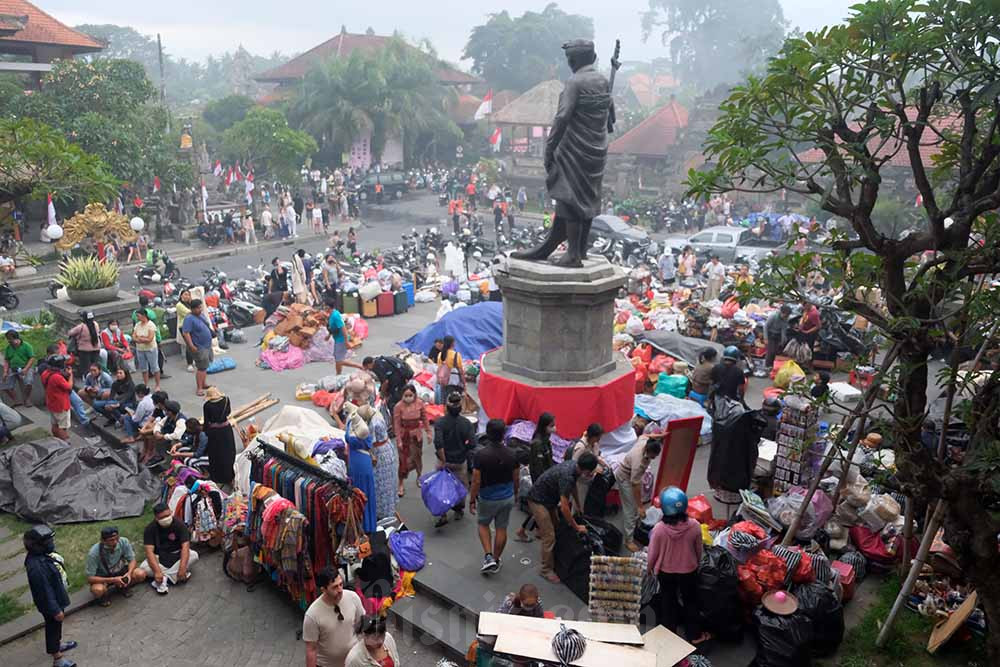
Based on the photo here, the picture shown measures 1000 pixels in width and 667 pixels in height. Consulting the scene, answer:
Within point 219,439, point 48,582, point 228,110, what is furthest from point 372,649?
point 228,110

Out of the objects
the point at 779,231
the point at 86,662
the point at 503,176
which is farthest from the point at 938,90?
the point at 503,176

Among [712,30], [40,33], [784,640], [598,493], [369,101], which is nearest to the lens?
[784,640]

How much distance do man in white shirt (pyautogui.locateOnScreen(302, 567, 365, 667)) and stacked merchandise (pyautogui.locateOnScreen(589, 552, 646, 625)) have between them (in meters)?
1.82

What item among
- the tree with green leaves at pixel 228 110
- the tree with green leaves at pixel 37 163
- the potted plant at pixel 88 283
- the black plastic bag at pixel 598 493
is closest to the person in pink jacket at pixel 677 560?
the black plastic bag at pixel 598 493

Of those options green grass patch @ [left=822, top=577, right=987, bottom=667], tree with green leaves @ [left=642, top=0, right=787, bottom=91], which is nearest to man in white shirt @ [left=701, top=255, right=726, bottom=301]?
green grass patch @ [left=822, top=577, right=987, bottom=667]

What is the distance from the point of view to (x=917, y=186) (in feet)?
15.9

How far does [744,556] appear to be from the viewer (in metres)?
6.38

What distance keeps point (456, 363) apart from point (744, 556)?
4.94 m

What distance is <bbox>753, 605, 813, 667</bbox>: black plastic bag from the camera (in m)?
5.62

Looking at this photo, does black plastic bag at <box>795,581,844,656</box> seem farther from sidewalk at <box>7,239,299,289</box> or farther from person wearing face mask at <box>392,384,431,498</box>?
sidewalk at <box>7,239,299,289</box>

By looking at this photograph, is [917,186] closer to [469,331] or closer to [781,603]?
[781,603]

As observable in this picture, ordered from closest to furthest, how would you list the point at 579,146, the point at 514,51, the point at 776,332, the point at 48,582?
the point at 48,582 < the point at 579,146 < the point at 776,332 < the point at 514,51

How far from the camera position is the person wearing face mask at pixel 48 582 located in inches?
223

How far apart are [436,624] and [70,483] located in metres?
4.84
